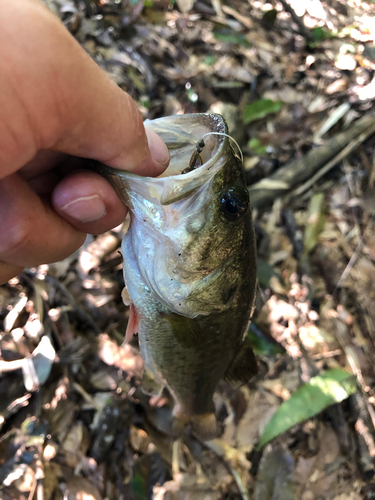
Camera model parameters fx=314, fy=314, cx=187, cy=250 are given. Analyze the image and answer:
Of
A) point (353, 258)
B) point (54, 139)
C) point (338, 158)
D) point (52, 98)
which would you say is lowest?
point (353, 258)

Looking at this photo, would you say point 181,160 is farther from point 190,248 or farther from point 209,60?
point 209,60

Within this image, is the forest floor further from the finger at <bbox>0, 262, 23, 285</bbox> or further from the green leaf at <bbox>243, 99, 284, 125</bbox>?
the finger at <bbox>0, 262, 23, 285</bbox>

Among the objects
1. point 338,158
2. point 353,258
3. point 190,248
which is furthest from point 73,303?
point 338,158

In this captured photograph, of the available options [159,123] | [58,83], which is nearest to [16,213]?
[58,83]

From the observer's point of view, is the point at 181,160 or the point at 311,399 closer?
the point at 181,160

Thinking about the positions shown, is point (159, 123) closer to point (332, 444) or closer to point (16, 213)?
point (16, 213)

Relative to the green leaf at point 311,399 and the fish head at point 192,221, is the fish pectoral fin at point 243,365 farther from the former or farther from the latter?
the green leaf at point 311,399
